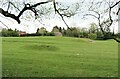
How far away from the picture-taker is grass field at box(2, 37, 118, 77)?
9.79m

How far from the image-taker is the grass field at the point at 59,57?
9789 millimetres

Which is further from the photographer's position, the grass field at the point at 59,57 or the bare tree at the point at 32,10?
the grass field at the point at 59,57

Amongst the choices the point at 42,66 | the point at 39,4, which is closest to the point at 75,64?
the point at 42,66

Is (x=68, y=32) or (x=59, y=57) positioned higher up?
(x=68, y=32)

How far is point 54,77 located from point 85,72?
60.5 inches

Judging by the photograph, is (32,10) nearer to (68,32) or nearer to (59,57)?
(68,32)

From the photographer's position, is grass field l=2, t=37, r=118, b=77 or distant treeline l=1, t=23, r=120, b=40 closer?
distant treeline l=1, t=23, r=120, b=40

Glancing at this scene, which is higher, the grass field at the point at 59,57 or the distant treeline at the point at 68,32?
the distant treeline at the point at 68,32

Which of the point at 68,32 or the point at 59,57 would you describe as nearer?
the point at 68,32

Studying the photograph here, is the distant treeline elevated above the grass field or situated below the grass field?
above

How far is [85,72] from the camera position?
9.82m

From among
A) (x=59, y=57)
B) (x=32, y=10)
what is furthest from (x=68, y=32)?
(x=59, y=57)

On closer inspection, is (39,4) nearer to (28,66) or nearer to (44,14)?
(44,14)

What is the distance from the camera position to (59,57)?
11906mm
